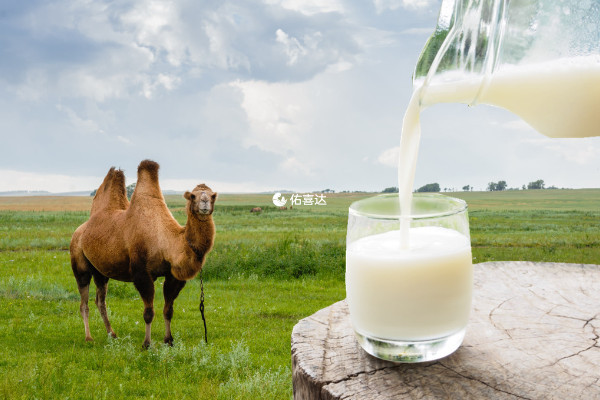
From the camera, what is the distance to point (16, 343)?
6.32 m

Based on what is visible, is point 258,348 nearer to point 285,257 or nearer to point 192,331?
point 192,331

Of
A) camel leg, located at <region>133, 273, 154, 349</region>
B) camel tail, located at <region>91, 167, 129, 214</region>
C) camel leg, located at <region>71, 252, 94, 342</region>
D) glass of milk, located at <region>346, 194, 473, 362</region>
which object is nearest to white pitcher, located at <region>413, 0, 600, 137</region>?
glass of milk, located at <region>346, 194, 473, 362</region>

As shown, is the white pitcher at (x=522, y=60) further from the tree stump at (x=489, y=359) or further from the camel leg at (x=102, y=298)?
the camel leg at (x=102, y=298)

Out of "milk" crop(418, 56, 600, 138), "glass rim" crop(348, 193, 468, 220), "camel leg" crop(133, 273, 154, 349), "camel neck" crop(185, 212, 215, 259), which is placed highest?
"milk" crop(418, 56, 600, 138)

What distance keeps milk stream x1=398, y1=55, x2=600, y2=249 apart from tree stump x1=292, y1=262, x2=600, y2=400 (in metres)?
0.52

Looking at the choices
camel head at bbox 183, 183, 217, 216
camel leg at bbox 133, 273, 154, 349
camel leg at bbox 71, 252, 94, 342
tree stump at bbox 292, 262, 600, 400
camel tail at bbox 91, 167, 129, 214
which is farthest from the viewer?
camel leg at bbox 71, 252, 94, 342

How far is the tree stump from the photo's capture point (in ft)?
6.08

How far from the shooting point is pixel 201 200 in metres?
4.58

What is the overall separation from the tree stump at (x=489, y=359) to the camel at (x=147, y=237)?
7.61 ft

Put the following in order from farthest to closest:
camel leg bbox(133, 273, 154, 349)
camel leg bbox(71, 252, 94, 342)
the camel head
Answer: camel leg bbox(71, 252, 94, 342) → camel leg bbox(133, 273, 154, 349) → the camel head

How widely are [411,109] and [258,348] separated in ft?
15.9

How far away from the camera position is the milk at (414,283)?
1.86 m

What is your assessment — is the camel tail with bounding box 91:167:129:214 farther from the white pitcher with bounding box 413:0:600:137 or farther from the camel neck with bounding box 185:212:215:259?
the white pitcher with bounding box 413:0:600:137

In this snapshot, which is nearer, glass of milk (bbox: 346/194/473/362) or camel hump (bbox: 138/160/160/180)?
glass of milk (bbox: 346/194/473/362)
